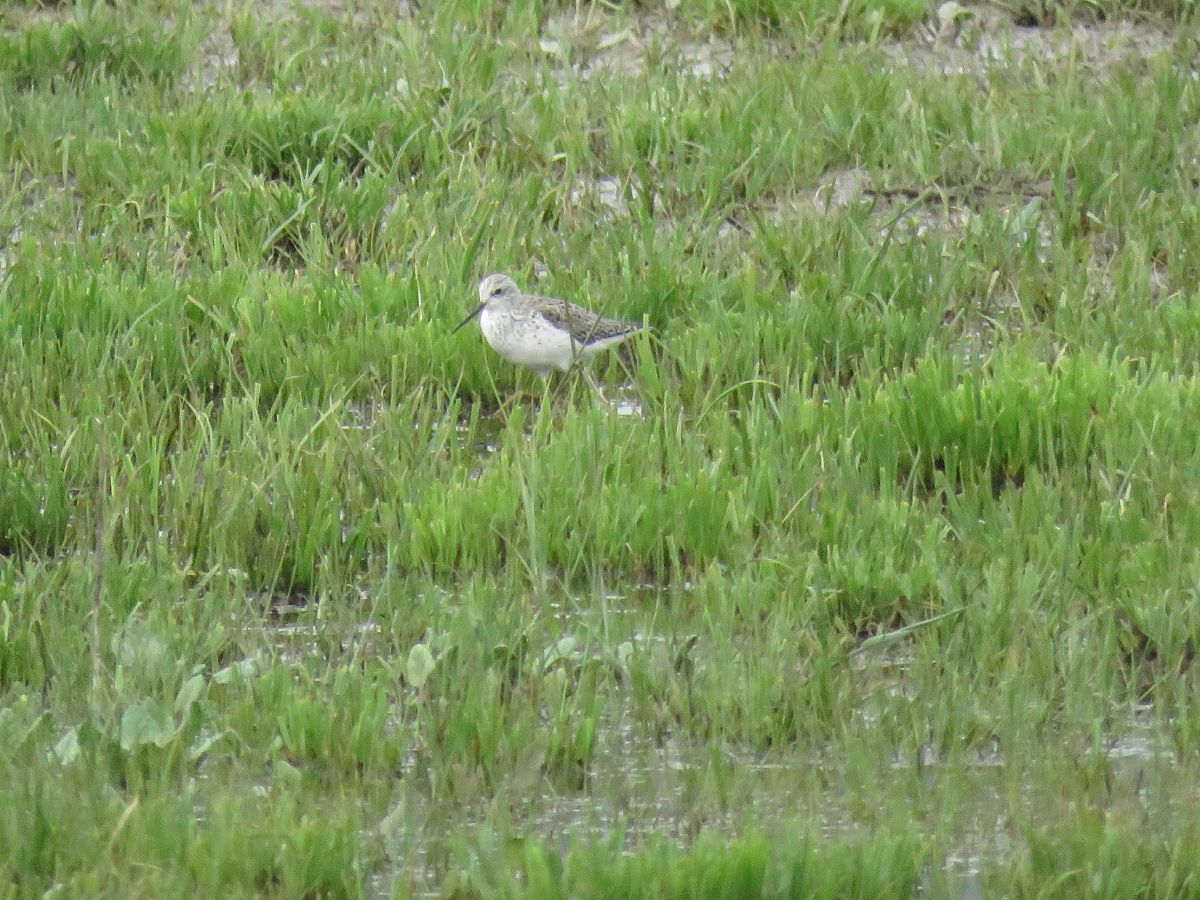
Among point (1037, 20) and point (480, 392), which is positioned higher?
point (1037, 20)

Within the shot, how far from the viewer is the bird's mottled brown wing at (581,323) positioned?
663 cm

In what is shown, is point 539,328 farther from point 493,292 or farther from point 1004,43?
point 1004,43

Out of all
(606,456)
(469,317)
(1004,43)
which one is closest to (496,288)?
(469,317)

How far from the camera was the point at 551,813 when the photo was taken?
13.3 feet

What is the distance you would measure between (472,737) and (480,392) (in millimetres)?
2883

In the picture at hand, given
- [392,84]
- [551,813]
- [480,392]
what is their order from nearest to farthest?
[551,813] → [480,392] → [392,84]

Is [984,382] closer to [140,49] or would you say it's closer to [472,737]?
[472,737]

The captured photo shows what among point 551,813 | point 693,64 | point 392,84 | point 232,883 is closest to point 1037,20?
point 693,64

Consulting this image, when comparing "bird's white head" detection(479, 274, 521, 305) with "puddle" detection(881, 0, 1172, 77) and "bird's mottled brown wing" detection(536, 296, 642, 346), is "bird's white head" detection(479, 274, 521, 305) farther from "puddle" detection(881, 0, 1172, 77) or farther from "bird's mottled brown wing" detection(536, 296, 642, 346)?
"puddle" detection(881, 0, 1172, 77)

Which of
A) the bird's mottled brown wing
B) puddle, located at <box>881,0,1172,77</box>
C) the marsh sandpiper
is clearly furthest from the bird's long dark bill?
puddle, located at <box>881,0,1172,77</box>

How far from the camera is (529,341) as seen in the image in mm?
6570

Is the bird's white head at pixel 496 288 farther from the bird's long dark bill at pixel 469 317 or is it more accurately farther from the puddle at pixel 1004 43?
the puddle at pixel 1004 43

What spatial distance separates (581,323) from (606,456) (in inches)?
48.9

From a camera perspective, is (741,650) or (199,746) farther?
(741,650)
